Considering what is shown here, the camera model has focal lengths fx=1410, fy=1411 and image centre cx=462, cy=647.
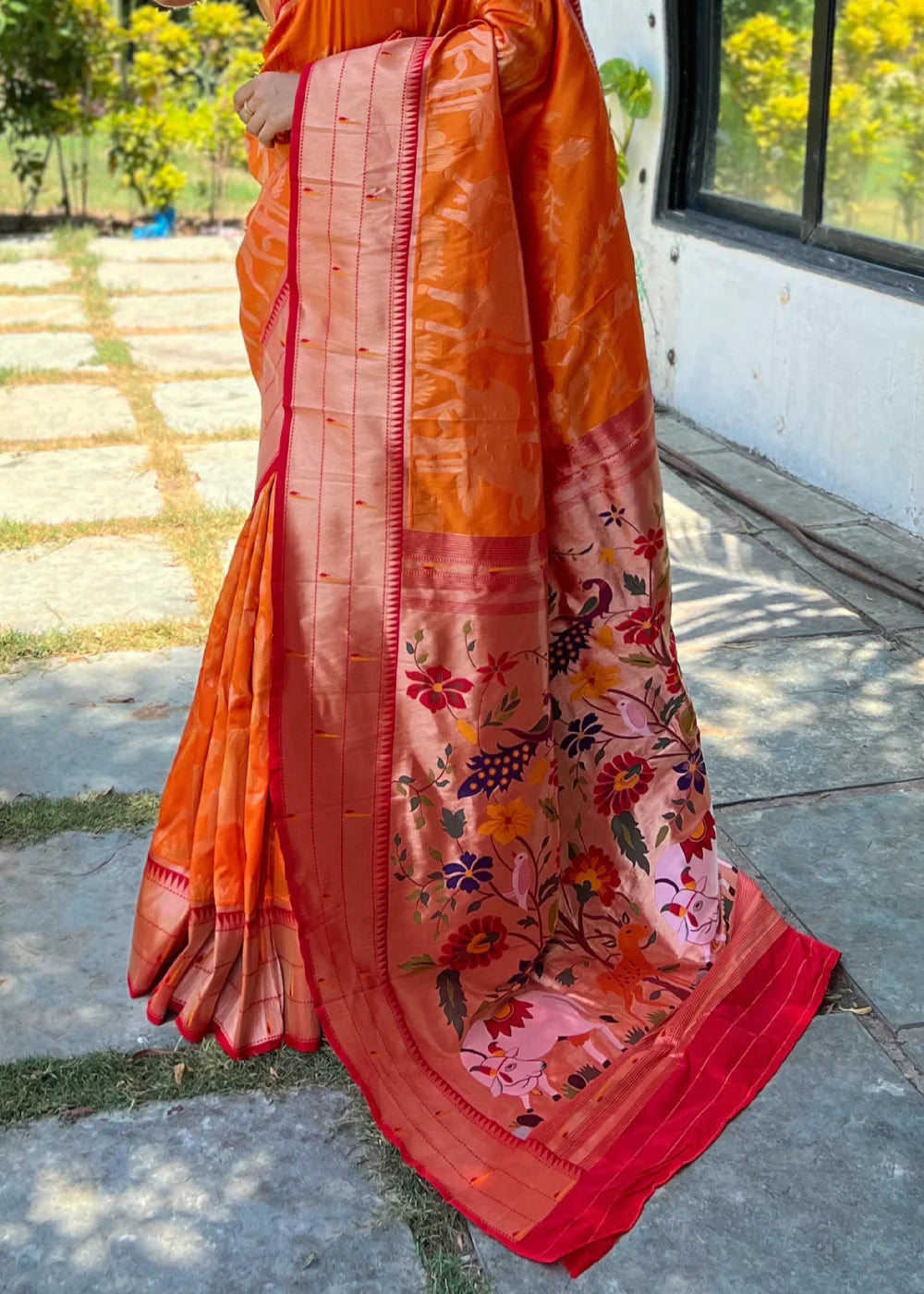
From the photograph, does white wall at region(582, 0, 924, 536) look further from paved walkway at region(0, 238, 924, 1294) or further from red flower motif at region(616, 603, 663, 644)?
red flower motif at region(616, 603, 663, 644)

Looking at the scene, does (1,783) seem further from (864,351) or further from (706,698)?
(864,351)

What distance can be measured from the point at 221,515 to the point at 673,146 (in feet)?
8.36

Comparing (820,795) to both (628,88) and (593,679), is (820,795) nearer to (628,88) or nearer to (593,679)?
(593,679)

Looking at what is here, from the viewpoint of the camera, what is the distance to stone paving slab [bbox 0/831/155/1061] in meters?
2.09

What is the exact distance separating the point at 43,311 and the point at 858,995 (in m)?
5.79

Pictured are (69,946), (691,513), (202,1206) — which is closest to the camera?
(202,1206)

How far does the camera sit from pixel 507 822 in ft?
6.61

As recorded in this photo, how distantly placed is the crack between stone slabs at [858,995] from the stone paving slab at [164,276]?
5668mm

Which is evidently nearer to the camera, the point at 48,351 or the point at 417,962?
the point at 417,962

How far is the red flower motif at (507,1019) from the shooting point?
2051mm

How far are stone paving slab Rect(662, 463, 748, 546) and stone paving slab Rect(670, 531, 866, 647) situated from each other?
0.23 feet

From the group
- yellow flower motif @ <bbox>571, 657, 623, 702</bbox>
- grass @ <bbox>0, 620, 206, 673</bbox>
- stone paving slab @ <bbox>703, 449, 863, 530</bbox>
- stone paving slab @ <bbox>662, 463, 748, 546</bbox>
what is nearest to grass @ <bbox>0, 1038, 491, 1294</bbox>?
yellow flower motif @ <bbox>571, 657, 623, 702</bbox>

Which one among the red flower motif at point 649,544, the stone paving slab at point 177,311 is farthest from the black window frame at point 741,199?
the red flower motif at point 649,544

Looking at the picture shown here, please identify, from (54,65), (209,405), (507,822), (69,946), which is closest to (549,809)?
(507,822)
